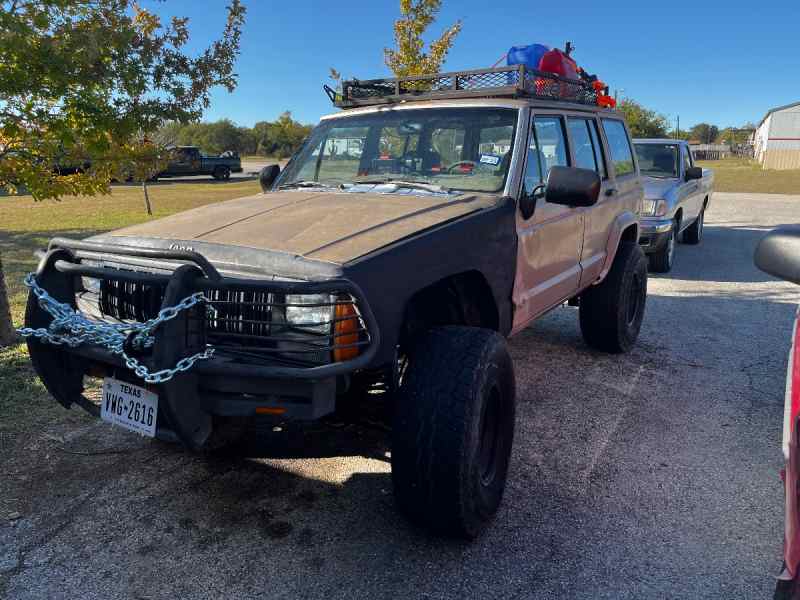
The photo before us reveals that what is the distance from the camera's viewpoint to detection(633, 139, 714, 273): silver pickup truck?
8.79 m

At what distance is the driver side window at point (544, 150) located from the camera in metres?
3.89

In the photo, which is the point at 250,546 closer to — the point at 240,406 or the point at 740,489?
the point at 240,406

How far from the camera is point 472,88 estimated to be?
428cm

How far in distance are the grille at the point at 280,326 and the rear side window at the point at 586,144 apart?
8.80 ft

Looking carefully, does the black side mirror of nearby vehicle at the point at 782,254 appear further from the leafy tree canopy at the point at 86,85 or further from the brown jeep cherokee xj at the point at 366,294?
the leafy tree canopy at the point at 86,85

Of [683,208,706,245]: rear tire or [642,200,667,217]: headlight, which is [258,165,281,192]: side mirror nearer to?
[642,200,667,217]: headlight

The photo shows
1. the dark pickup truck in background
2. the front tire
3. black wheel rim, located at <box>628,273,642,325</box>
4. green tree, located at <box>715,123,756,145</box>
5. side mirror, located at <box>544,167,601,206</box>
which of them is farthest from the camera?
green tree, located at <box>715,123,756,145</box>

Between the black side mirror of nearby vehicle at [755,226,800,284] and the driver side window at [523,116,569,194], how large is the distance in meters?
1.81

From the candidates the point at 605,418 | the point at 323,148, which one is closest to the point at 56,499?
the point at 323,148

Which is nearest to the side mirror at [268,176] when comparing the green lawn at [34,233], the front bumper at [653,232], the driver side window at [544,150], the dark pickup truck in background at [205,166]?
the driver side window at [544,150]

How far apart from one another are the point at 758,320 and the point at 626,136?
246cm

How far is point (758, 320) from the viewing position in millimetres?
6695

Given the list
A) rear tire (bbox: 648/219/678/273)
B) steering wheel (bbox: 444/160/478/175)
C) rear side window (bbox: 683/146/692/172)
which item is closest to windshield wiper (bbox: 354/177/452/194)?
steering wheel (bbox: 444/160/478/175)

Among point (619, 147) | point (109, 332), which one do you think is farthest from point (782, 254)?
point (619, 147)
